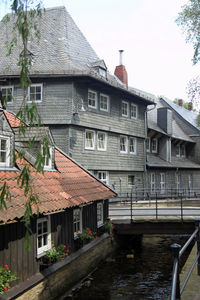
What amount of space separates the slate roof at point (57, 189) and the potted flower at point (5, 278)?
1.20 meters

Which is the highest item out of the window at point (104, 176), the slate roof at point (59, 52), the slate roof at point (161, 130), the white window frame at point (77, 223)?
the slate roof at point (59, 52)

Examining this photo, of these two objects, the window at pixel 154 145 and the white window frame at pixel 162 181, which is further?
the window at pixel 154 145

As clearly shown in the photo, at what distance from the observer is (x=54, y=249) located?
966 centimetres

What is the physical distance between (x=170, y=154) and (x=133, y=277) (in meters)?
21.0

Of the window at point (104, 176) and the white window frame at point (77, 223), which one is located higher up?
the window at point (104, 176)

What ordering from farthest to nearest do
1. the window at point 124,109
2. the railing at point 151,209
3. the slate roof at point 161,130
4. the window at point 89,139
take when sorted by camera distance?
1. the slate roof at point 161,130
2. the window at point 124,109
3. the window at point 89,139
4. the railing at point 151,209

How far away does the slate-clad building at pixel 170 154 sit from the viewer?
2912 cm

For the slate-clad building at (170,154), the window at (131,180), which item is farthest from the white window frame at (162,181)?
the window at (131,180)

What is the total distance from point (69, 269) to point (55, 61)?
46.9 ft

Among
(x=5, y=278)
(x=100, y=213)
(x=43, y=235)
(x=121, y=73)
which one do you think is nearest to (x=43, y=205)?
(x=43, y=235)

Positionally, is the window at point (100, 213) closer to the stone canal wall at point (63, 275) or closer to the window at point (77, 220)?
the stone canal wall at point (63, 275)

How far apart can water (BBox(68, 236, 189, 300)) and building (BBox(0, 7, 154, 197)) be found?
7.16 metres

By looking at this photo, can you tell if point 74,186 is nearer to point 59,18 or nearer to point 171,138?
point 59,18

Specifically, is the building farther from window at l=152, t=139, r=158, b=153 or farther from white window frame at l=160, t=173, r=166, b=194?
window at l=152, t=139, r=158, b=153
